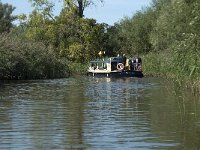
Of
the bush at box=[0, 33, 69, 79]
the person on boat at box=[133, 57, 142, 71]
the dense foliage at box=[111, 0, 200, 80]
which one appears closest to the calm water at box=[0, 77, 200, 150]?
the dense foliage at box=[111, 0, 200, 80]

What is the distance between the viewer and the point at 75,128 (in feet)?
45.3

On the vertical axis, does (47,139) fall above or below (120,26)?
below

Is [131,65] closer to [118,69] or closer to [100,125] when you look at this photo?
[118,69]

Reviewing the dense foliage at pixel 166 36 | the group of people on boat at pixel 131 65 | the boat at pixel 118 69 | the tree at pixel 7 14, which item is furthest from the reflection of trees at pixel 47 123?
the tree at pixel 7 14

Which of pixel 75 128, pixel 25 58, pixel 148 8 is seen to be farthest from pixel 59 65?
pixel 75 128

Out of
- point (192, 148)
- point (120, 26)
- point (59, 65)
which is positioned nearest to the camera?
point (192, 148)

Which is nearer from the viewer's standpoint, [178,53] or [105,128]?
[178,53]

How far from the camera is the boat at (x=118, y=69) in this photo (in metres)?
50.8

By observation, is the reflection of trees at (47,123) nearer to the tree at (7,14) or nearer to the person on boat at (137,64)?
the person on boat at (137,64)

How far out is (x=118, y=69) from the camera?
5316cm

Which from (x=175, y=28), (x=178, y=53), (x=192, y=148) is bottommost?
(x=192, y=148)

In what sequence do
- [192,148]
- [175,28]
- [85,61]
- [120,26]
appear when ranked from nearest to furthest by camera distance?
[192,148], [175,28], [85,61], [120,26]

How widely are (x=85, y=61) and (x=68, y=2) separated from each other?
312 inches

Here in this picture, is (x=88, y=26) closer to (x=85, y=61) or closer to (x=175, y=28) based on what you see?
(x=85, y=61)
